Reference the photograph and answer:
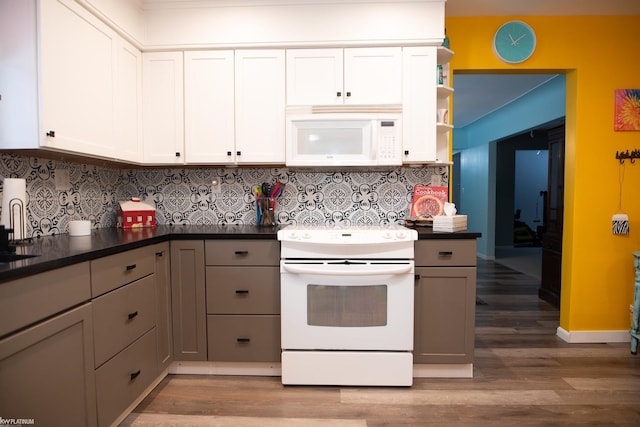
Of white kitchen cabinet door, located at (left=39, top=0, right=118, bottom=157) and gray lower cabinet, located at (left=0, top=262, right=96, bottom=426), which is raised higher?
white kitchen cabinet door, located at (left=39, top=0, right=118, bottom=157)

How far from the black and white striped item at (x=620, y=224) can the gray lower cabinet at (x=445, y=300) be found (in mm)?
1413

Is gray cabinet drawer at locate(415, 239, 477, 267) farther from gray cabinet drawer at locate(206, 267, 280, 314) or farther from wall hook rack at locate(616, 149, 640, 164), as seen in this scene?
wall hook rack at locate(616, 149, 640, 164)

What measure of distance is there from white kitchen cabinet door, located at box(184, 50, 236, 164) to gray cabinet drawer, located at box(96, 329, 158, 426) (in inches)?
48.4

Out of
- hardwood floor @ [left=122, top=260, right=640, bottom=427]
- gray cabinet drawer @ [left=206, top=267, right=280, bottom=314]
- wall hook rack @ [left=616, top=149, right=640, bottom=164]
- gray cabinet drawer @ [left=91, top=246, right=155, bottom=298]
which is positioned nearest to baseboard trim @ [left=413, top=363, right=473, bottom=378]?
hardwood floor @ [left=122, top=260, right=640, bottom=427]

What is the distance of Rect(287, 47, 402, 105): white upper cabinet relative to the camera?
7.57 feet

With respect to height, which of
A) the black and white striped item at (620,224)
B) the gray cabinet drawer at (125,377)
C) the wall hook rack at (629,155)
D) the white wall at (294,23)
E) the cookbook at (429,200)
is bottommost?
the gray cabinet drawer at (125,377)

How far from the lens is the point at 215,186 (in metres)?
2.70

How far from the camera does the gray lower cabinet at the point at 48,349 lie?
1.08 meters

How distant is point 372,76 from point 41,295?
7.13ft

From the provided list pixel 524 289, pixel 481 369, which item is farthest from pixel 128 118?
pixel 524 289

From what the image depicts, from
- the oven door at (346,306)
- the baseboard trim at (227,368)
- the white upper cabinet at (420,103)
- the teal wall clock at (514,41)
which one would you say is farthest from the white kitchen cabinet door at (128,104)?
the teal wall clock at (514,41)

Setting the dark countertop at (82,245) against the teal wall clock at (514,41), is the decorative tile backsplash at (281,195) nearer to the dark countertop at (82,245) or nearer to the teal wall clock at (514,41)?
the dark countertop at (82,245)

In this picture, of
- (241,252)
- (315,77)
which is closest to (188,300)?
(241,252)

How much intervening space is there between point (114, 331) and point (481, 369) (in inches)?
88.3
